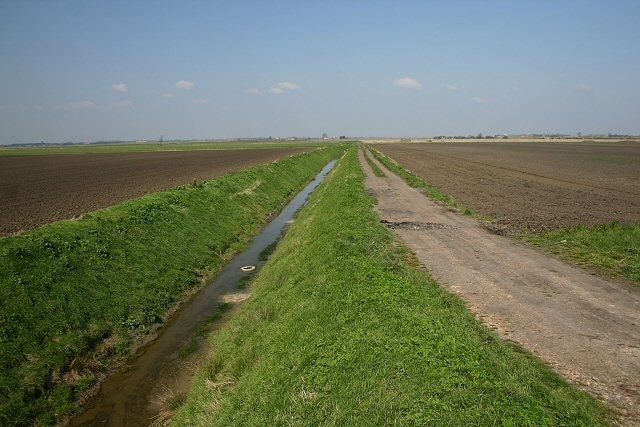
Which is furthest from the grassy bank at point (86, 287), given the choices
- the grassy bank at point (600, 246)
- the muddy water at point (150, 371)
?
the grassy bank at point (600, 246)

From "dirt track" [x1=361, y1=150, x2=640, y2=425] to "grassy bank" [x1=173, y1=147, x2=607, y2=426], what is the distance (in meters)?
0.61

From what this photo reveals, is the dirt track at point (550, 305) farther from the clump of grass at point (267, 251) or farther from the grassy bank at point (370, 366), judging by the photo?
the clump of grass at point (267, 251)

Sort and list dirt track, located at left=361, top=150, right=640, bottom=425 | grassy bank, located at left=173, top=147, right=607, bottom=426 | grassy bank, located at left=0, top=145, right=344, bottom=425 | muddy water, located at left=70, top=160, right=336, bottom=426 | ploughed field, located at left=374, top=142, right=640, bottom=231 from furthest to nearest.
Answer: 1. ploughed field, located at left=374, top=142, right=640, bottom=231
2. grassy bank, located at left=0, top=145, right=344, bottom=425
3. muddy water, located at left=70, top=160, right=336, bottom=426
4. dirt track, located at left=361, top=150, right=640, bottom=425
5. grassy bank, located at left=173, top=147, right=607, bottom=426

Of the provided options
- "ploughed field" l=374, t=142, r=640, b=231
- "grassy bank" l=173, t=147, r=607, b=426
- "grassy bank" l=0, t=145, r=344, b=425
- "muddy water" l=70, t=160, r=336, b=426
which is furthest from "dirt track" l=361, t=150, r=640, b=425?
"grassy bank" l=0, t=145, r=344, b=425

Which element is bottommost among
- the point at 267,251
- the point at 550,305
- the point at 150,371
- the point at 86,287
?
the point at 150,371

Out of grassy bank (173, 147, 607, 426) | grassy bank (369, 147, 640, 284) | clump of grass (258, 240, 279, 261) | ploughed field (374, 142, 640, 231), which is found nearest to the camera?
grassy bank (173, 147, 607, 426)

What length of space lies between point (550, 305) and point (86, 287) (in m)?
14.2

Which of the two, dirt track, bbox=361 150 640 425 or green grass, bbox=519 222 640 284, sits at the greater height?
green grass, bbox=519 222 640 284

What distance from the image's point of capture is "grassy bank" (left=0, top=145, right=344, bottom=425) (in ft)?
31.4

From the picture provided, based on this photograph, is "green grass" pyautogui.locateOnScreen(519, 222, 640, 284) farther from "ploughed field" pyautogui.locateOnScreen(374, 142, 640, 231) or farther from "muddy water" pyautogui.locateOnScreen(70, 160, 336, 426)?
"muddy water" pyautogui.locateOnScreen(70, 160, 336, 426)

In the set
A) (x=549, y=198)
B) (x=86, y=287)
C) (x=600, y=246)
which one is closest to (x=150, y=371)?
(x=86, y=287)

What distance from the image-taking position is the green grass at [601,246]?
13197 mm

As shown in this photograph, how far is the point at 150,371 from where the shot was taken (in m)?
11.0

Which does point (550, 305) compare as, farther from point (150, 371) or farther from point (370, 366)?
point (150, 371)
